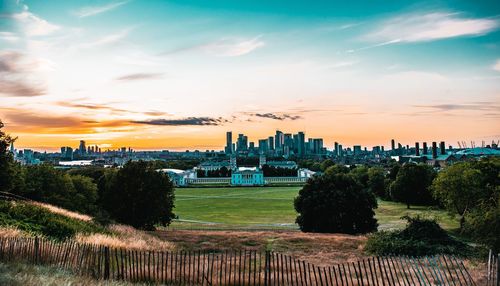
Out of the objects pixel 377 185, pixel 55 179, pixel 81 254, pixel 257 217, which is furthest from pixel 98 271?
pixel 377 185

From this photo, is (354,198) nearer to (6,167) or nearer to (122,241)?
(122,241)

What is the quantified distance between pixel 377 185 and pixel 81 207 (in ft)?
262

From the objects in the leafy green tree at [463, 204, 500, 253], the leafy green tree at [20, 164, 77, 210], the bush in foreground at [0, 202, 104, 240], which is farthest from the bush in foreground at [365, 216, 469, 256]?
the leafy green tree at [20, 164, 77, 210]

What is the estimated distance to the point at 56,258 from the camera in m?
17.4

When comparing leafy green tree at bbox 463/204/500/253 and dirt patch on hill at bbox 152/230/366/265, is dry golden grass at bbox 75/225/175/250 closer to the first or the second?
dirt patch on hill at bbox 152/230/366/265

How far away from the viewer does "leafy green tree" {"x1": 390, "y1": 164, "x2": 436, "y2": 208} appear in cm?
9139

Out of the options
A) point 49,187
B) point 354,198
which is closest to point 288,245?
point 354,198

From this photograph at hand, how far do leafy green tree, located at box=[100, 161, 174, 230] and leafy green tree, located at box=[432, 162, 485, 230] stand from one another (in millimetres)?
37877

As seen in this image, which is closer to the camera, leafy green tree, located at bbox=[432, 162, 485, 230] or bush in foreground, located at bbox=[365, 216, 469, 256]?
bush in foreground, located at bbox=[365, 216, 469, 256]

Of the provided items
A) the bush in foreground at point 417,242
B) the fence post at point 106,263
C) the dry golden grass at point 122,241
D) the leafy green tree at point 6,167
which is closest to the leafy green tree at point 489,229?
the bush in foreground at point 417,242

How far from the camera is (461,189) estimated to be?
57562 millimetres

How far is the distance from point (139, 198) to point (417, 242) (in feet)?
102

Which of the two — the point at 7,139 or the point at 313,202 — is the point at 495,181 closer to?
the point at 313,202

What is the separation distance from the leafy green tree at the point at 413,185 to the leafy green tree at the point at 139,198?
188 ft
